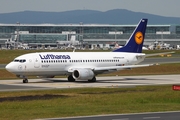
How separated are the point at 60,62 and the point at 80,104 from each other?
24.4 meters

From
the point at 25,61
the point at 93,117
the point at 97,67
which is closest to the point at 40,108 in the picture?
the point at 93,117

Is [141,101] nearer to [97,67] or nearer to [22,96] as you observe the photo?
[22,96]

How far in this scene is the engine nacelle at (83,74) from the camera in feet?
204

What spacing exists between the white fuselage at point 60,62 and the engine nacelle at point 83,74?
3.94 feet

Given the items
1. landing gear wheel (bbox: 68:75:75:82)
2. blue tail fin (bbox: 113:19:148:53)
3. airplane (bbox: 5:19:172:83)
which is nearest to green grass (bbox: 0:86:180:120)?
airplane (bbox: 5:19:172:83)

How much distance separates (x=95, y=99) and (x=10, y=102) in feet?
21.4

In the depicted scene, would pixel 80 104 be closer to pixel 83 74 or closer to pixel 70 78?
pixel 83 74

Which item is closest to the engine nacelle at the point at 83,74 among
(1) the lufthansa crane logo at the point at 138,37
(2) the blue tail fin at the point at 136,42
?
(2) the blue tail fin at the point at 136,42

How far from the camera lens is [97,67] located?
65688 millimetres

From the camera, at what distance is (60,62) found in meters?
62.6

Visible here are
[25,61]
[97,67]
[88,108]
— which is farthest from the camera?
[97,67]

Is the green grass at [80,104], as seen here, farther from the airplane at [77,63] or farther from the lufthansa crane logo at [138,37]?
the lufthansa crane logo at [138,37]

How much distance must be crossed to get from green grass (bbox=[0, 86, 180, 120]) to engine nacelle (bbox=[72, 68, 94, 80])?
1160 centimetres

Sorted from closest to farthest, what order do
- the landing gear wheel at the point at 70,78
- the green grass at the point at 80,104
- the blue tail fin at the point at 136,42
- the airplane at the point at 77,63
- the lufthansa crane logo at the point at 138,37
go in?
the green grass at the point at 80,104 < the airplane at the point at 77,63 < the landing gear wheel at the point at 70,78 < the blue tail fin at the point at 136,42 < the lufthansa crane logo at the point at 138,37
